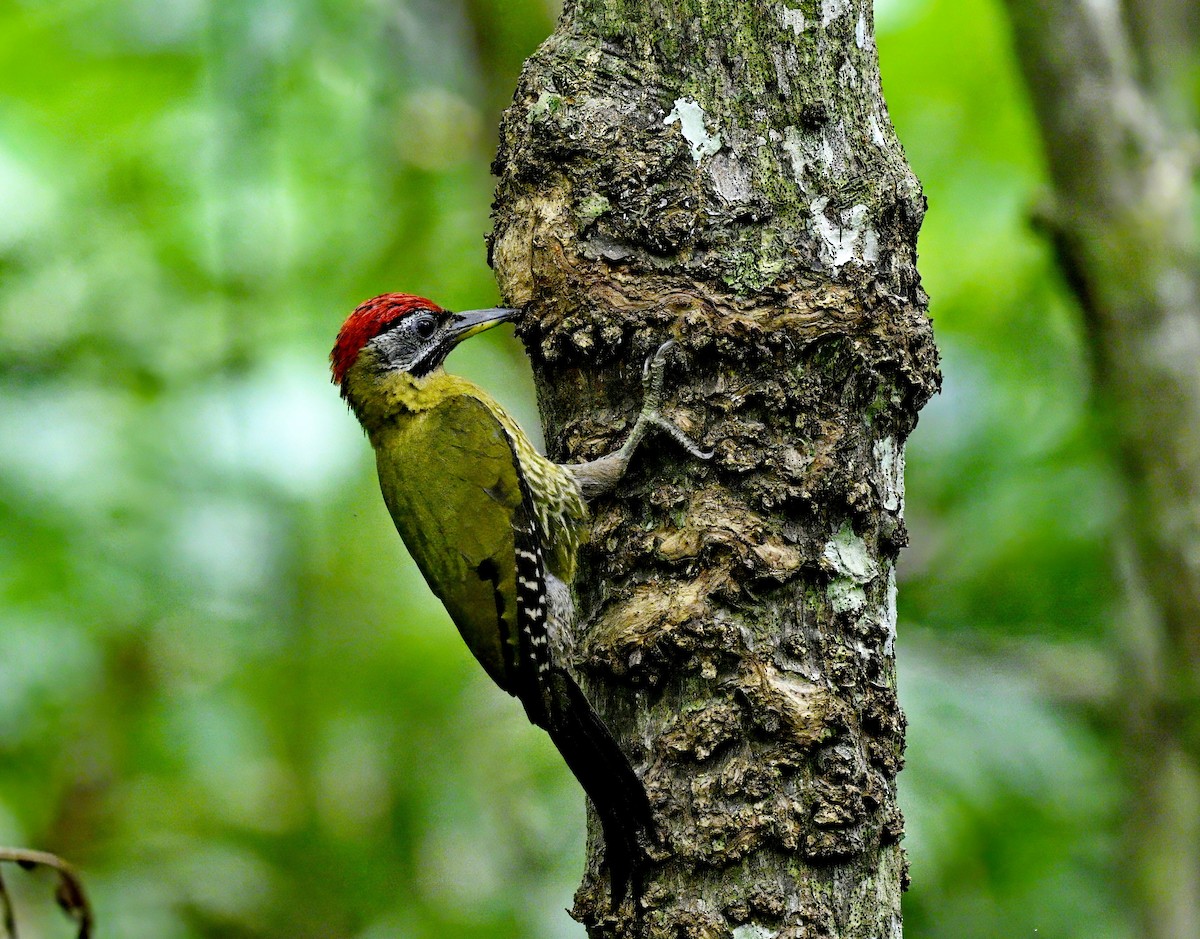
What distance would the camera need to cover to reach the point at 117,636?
522 cm

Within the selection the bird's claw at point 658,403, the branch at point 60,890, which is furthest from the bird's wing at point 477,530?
the branch at point 60,890

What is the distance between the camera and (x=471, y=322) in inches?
149

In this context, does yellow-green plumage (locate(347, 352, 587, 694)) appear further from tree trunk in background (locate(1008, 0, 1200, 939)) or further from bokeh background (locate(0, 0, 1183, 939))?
tree trunk in background (locate(1008, 0, 1200, 939))

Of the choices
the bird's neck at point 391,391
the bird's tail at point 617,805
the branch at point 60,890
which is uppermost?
the bird's neck at point 391,391

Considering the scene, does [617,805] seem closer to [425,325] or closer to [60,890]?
[60,890]

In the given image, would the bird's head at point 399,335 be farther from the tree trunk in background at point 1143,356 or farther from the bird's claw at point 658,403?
the tree trunk in background at point 1143,356

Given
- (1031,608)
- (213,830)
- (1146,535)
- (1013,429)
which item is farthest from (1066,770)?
(213,830)

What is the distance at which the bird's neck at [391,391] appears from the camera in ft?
12.9

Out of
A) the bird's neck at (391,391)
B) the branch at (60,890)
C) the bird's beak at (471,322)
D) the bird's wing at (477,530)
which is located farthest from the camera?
the bird's neck at (391,391)

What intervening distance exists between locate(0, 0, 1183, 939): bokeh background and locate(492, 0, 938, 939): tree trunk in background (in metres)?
1.71

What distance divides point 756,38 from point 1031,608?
8.42 ft

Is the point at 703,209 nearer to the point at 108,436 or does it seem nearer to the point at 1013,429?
the point at 1013,429

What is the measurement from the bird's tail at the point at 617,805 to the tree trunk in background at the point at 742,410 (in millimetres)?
37

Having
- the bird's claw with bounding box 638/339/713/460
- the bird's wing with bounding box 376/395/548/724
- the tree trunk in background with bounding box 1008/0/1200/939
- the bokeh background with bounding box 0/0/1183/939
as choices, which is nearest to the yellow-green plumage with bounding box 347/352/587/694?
the bird's wing with bounding box 376/395/548/724
